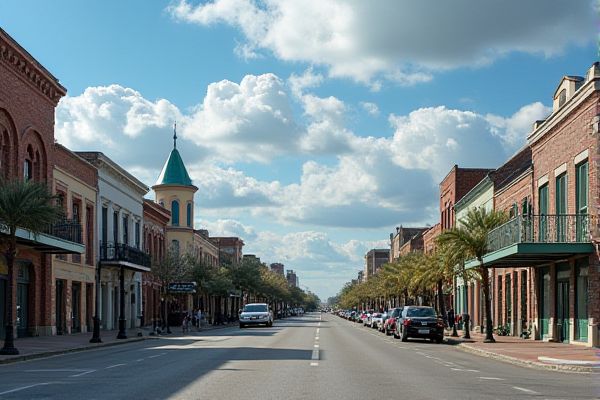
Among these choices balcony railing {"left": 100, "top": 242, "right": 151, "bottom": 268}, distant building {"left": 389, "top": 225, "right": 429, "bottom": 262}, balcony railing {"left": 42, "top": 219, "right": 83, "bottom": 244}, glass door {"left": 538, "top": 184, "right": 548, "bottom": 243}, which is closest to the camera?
glass door {"left": 538, "top": 184, "right": 548, "bottom": 243}

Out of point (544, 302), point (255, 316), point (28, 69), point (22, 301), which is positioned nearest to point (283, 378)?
point (544, 302)

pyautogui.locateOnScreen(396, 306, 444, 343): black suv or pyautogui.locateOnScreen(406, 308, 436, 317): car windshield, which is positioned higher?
pyautogui.locateOnScreen(406, 308, 436, 317): car windshield

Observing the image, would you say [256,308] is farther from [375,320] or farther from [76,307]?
[76,307]

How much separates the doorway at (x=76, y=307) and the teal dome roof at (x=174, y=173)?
36.1 meters

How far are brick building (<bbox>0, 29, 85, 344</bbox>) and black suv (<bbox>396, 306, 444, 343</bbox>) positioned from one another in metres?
15.9

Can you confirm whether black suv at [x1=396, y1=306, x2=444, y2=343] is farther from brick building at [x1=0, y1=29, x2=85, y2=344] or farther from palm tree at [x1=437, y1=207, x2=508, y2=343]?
brick building at [x1=0, y1=29, x2=85, y2=344]

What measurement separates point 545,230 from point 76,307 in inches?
1057

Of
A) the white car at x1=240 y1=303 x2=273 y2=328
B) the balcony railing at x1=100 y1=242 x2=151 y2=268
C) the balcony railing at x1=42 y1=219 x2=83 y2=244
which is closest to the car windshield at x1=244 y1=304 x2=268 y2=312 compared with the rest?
the white car at x1=240 y1=303 x2=273 y2=328

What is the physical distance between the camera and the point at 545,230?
34.3 m

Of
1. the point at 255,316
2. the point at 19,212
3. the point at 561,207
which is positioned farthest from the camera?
the point at 255,316

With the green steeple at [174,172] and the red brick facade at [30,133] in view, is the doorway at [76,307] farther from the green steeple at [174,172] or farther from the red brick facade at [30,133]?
the green steeple at [174,172]

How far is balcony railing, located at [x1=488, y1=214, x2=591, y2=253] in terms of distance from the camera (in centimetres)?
3115

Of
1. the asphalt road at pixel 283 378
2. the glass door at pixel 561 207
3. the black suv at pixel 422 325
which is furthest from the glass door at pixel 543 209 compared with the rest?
the asphalt road at pixel 283 378

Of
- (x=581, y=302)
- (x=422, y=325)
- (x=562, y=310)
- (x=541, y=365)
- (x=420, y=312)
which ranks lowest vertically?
(x=422, y=325)
